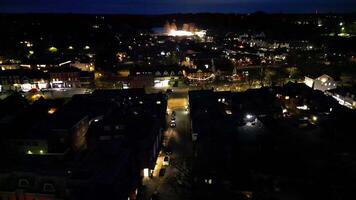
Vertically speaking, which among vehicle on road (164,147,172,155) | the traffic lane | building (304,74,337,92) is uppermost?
building (304,74,337,92)

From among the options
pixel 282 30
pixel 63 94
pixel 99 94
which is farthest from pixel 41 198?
pixel 282 30

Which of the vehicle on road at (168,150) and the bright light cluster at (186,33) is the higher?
the bright light cluster at (186,33)

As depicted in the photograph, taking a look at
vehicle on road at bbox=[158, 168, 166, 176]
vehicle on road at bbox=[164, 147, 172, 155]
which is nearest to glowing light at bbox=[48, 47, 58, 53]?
vehicle on road at bbox=[164, 147, 172, 155]

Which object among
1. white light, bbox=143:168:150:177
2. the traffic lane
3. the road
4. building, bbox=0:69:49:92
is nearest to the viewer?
the road

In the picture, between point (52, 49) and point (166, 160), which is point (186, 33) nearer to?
point (52, 49)

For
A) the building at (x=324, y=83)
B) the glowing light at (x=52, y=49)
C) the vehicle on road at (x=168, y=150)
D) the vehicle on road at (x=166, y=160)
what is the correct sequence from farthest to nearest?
the glowing light at (x=52, y=49) → the building at (x=324, y=83) → the vehicle on road at (x=168, y=150) → the vehicle on road at (x=166, y=160)

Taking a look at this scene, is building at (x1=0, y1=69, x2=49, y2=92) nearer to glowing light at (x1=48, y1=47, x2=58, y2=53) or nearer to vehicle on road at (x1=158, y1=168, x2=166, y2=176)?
glowing light at (x1=48, y1=47, x2=58, y2=53)

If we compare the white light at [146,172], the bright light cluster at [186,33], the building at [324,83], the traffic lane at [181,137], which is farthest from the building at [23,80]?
the bright light cluster at [186,33]

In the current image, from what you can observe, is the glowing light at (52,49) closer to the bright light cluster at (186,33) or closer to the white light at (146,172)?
the bright light cluster at (186,33)

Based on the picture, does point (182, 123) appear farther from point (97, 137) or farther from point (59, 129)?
point (59, 129)
